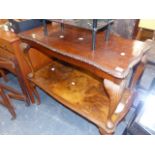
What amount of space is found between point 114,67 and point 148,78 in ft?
3.88

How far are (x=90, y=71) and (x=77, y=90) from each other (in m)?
0.24

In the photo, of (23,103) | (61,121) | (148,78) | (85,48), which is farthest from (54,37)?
(148,78)

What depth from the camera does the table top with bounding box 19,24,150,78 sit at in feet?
2.89

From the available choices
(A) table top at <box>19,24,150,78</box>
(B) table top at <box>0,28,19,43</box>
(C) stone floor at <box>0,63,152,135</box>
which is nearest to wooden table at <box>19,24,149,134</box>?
(A) table top at <box>19,24,150,78</box>

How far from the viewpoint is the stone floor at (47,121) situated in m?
1.51

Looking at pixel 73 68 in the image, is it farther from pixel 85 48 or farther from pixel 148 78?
pixel 148 78

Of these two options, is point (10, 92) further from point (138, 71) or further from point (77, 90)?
point (138, 71)

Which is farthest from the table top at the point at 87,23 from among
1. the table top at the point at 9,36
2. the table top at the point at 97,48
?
the table top at the point at 9,36

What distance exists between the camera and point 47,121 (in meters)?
1.61

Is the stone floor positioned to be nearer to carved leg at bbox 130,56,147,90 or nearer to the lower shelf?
carved leg at bbox 130,56,147,90

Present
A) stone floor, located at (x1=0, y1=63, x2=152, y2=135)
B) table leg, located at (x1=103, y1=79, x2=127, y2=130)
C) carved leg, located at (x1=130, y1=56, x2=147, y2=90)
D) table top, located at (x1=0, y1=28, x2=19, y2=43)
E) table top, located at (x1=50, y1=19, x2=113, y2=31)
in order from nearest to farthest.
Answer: table leg, located at (x1=103, y1=79, x2=127, y2=130), table top, located at (x1=50, y1=19, x2=113, y2=31), carved leg, located at (x1=130, y1=56, x2=147, y2=90), table top, located at (x1=0, y1=28, x2=19, y2=43), stone floor, located at (x1=0, y1=63, x2=152, y2=135)

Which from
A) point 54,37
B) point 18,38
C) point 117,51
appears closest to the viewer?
point 117,51

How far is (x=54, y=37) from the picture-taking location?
119cm

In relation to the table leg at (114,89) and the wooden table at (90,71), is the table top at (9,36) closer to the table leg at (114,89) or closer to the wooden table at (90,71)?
the wooden table at (90,71)
